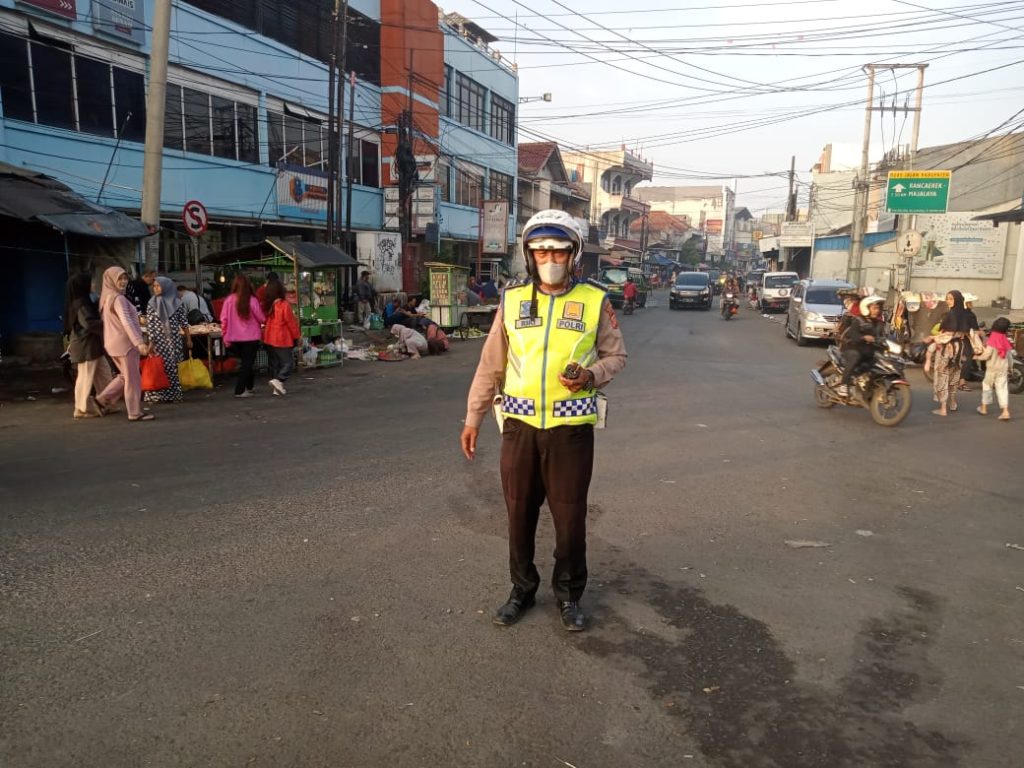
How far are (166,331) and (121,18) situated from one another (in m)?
9.52

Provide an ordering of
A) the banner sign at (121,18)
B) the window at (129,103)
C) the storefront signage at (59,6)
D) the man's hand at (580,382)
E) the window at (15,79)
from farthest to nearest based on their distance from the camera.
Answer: the window at (129,103) < the banner sign at (121,18) < the storefront signage at (59,6) < the window at (15,79) < the man's hand at (580,382)

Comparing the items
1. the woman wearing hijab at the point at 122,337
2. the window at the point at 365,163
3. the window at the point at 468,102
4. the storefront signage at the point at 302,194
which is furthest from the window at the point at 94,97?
the window at the point at 468,102

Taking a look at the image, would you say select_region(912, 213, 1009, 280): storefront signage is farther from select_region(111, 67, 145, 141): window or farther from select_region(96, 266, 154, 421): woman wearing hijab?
select_region(96, 266, 154, 421): woman wearing hijab

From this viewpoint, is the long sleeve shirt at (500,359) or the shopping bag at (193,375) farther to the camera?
the shopping bag at (193,375)

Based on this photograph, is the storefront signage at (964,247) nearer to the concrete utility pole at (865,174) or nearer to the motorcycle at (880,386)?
the concrete utility pole at (865,174)

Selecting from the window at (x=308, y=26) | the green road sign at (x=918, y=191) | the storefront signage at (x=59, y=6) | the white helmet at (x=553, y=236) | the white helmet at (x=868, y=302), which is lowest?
→ the white helmet at (x=868, y=302)

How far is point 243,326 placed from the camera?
31.9 ft

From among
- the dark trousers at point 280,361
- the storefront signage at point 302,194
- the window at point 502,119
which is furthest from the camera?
the window at point 502,119

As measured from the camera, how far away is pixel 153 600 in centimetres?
373

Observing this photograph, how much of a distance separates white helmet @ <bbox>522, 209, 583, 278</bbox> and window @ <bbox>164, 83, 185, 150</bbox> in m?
16.1

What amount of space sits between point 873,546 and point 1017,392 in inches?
343

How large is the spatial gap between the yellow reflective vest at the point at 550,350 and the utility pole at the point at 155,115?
29.1ft

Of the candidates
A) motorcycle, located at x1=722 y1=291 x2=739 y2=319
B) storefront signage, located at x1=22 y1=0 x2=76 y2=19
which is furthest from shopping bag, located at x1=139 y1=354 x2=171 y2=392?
motorcycle, located at x1=722 y1=291 x2=739 y2=319

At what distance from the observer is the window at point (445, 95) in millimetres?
28531
